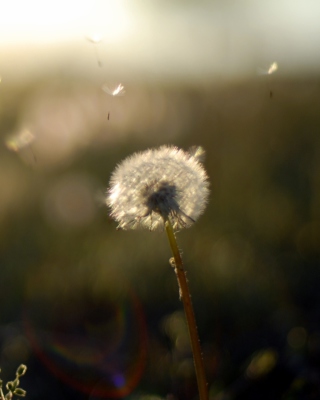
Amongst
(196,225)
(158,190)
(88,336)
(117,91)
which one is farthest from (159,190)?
(196,225)

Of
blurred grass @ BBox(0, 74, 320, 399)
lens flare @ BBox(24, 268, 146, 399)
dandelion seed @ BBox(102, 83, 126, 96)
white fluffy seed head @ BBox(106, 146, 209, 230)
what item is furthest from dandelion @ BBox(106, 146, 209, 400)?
lens flare @ BBox(24, 268, 146, 399)

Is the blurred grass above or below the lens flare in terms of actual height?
above

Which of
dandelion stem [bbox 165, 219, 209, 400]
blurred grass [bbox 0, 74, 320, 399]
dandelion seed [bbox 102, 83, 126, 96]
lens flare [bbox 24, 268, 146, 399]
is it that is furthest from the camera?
blurred grass [bbox 0, 74, 320, 399]

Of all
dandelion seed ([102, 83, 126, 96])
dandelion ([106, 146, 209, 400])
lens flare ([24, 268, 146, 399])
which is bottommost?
lens flare ([24, 268, 146, 399])

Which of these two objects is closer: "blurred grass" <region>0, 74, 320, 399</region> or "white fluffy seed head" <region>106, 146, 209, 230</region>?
"white fluffy seed head" <region>106, 146, 209, 230</region>

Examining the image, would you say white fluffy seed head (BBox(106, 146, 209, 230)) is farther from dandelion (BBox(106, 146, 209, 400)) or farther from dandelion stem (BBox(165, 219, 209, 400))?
dandelion stem (BBox(165, 219, 209, 400))

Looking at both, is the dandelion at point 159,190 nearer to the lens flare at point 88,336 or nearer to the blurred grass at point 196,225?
the blurred grass at point 196,225

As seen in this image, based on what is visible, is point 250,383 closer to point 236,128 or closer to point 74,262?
point 74,262

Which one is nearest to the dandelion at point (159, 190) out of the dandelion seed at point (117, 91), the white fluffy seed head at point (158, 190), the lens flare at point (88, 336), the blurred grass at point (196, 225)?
the white fluffy seed head at point (158, 190)
